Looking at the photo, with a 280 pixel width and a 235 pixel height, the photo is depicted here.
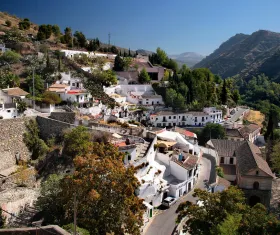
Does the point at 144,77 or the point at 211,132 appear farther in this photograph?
the point at 144,77

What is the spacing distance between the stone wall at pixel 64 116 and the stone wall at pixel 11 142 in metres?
3.26

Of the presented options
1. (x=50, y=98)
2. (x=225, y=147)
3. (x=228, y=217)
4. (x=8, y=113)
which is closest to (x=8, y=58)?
(x=50, y=98)

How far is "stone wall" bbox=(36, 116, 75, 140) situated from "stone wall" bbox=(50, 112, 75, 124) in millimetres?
1655

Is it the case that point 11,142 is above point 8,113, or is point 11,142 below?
below

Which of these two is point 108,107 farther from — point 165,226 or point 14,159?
point 165,226

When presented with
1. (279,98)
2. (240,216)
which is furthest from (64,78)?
(279,98)

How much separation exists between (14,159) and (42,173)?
10.1ft

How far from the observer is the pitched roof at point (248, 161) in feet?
97.0

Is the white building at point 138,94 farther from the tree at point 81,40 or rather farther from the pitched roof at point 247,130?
the tree at point 81,40

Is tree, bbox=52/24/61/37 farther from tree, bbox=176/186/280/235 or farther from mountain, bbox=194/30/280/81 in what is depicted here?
mountain, bbox=194/30/280/81

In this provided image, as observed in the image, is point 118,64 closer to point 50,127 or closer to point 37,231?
point 50,127

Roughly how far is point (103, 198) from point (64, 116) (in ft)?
51.8

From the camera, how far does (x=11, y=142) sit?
2531 cm

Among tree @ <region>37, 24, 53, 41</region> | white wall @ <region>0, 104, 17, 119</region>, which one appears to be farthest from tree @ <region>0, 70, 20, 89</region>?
tree @ <region>37, 24, 53, 41</region>
